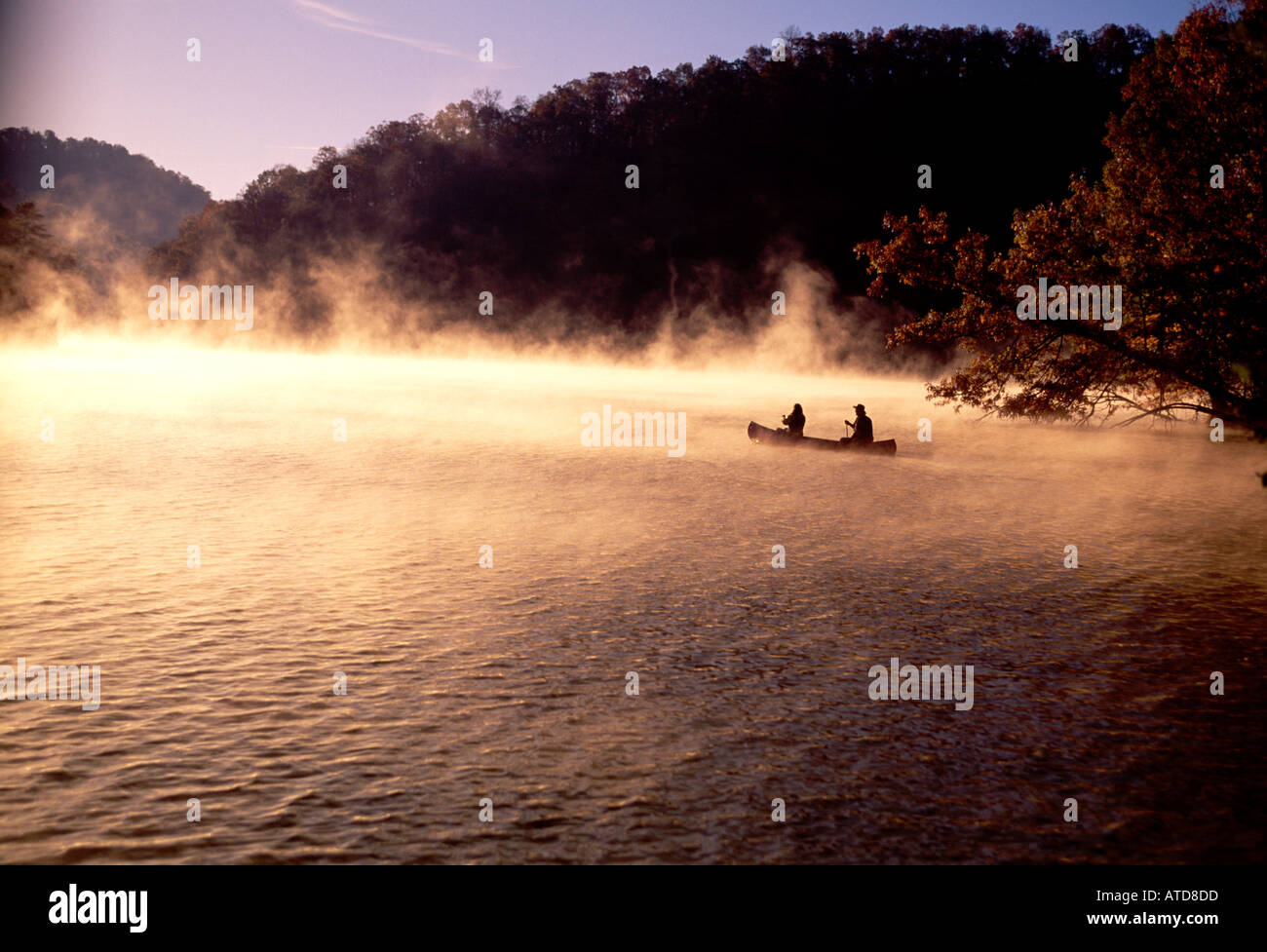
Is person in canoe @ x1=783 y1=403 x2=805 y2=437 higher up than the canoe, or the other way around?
person in canoe @ x1=783 y1=403 x2=805 y2=437

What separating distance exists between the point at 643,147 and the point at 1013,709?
9507 cm

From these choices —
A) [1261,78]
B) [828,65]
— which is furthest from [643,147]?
[1261,78]

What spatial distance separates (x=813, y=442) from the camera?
85.5ft

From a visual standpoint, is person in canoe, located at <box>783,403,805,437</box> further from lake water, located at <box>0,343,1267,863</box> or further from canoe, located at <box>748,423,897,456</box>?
lake water, located at <box>0,343,1267,863</box>

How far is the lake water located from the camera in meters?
5.83

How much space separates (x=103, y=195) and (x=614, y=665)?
17697 centimetres

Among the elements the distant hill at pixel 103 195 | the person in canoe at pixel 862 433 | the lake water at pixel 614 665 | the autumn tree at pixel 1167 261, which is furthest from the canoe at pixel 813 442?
the distant hill at pixel 103 195

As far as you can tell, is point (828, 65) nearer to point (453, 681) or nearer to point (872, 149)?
point (872, 149)

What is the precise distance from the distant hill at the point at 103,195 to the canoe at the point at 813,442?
114m

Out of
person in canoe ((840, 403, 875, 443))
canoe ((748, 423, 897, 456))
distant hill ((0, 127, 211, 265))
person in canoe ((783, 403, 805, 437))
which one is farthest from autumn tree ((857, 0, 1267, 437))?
distant hill ((0, 127, 211, 265))

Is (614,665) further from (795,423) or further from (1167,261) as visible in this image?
(795,423)

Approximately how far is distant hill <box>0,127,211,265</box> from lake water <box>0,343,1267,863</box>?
4794 inches

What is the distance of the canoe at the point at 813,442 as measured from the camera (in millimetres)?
25156

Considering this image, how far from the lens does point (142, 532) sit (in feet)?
43.9
